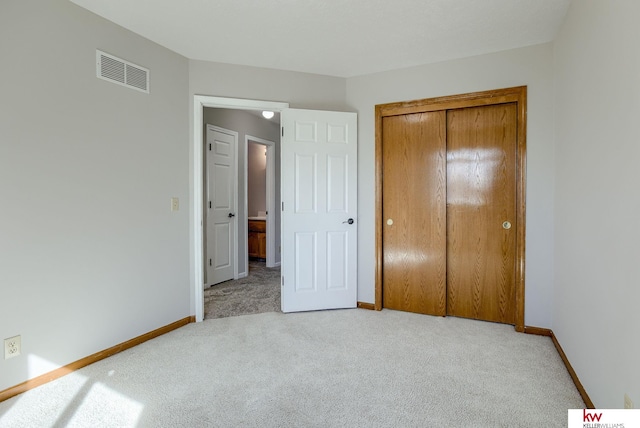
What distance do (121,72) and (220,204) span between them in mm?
2274

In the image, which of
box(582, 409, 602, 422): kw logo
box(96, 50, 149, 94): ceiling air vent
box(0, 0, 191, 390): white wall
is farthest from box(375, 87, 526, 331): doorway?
box(96, 50, 149, 94): ceiling air vent

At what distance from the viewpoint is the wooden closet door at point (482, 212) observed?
9.75 feet

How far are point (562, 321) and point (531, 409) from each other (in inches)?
37.2

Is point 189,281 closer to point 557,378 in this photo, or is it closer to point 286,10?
point 286,10

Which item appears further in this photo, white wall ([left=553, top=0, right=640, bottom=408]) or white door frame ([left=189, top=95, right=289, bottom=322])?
white door frame ([left=189, top=95, right=289, bottom=322])

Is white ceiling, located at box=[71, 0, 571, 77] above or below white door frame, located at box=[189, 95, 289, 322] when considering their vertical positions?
above

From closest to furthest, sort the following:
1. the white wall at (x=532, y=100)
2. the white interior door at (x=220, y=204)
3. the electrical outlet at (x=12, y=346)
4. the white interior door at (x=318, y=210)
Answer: the electrical outlet at (x=12, y=346)
the white wall at (x=532, y=100)
the white interior door at (x=318, y=210)
the white interior door at (x=220, y=204)

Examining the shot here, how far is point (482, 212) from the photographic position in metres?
3.07

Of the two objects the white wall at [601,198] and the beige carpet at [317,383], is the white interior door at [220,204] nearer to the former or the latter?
the beige carpet at [317,383]

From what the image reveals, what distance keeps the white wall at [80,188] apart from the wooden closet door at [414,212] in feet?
6.67

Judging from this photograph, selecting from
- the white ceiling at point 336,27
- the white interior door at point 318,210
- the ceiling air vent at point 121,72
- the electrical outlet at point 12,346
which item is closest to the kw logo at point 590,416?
the white interior door at point 318,210

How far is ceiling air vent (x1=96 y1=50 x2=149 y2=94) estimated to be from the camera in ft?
7.82

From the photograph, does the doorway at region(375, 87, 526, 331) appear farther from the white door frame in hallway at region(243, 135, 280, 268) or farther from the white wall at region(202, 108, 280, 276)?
the white door frame in hallway at region(243, 135, 280, 268)

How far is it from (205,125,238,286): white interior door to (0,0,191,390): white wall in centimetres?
133
